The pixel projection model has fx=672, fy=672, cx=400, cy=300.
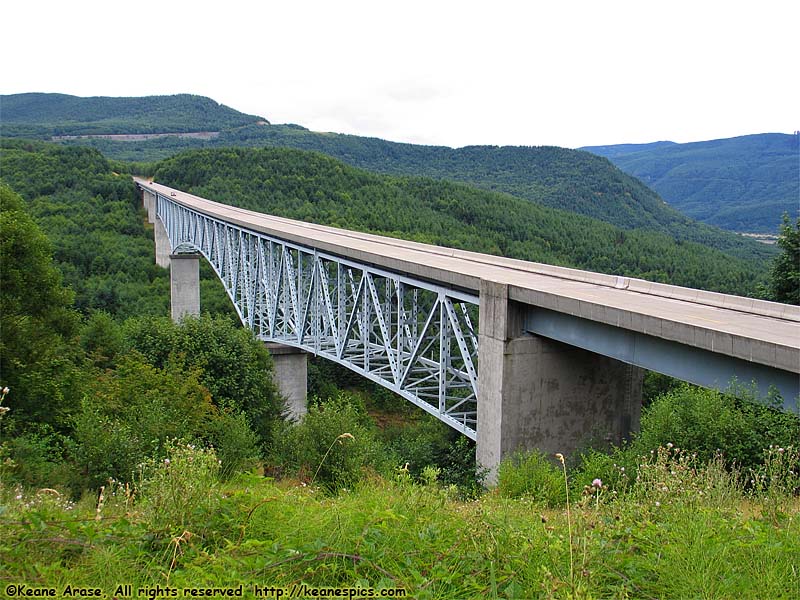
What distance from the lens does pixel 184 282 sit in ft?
151

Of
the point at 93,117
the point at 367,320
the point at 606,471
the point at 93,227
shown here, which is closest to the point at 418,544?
the point at 606,471

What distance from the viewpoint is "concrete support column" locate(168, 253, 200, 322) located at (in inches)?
Answer: 1793

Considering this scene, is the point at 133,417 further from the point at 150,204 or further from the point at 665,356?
the point at 150,204

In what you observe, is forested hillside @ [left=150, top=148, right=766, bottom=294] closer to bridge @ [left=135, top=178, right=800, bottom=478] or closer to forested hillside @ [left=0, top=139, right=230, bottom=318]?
forested hillside @ [left=0, top=139, right=230, bottom=318]

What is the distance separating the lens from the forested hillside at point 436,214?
65125 millimetres

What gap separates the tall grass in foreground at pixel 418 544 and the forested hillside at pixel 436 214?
49767 mm

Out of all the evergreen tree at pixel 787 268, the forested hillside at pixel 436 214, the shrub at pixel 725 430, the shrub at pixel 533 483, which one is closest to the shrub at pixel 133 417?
the shrub at pixel 533 483

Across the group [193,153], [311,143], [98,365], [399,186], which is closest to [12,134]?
[311,143]

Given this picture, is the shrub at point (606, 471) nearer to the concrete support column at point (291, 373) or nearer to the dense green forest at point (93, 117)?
the concrete support column at point (291, 373)

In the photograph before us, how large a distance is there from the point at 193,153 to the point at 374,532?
91067 millimetres

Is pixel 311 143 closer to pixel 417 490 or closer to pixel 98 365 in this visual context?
pixel 98 365

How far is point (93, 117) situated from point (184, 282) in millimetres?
165531

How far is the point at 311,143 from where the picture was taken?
152 meters

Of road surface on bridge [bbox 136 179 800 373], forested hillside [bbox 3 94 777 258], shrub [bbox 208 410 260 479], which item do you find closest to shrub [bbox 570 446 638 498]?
road surface on bridge [bbox 136 179 800 373]
